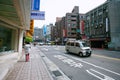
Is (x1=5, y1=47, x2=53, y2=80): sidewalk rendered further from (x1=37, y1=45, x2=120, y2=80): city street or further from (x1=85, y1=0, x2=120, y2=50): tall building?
(x1=85, y1=0, x2=120, y2=50): tall building

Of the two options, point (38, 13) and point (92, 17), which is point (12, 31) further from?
point (92, 17)

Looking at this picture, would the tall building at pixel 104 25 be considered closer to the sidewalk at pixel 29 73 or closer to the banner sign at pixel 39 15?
the banner sign at pixel 39 15

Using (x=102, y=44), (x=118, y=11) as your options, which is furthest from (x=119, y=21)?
(x=102, y=44)

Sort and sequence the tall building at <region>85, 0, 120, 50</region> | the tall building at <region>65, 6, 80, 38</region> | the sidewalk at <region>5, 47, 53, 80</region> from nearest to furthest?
the sidewalk at <region>5, 47, 53, 80</region> < the tall building at <region>85, 0, 120, 50</region> < the tall building at <region>65, 6, 80, 38</region>

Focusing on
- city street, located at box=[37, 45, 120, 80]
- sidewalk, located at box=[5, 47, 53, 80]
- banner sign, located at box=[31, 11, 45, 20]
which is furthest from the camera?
banner sign, located at box=[31, 11, 45, 20]

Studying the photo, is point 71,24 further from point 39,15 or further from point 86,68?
point 86,68

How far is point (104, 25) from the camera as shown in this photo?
37531 mm

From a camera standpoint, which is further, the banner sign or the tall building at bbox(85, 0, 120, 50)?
the tall building at bbox(85, 0, 120, 50)

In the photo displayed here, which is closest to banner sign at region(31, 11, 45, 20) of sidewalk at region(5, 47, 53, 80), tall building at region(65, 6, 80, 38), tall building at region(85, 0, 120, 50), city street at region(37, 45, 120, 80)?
city street at region(37, 45, 120, 80)

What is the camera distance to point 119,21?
3300cm

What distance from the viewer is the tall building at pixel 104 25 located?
32.8 meters

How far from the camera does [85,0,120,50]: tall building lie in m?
32.8

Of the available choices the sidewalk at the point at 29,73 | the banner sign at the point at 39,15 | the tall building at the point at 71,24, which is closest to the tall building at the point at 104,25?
the tall building at the point at 71,24

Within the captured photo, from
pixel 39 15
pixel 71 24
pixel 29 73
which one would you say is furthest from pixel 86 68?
pixel 71 24
